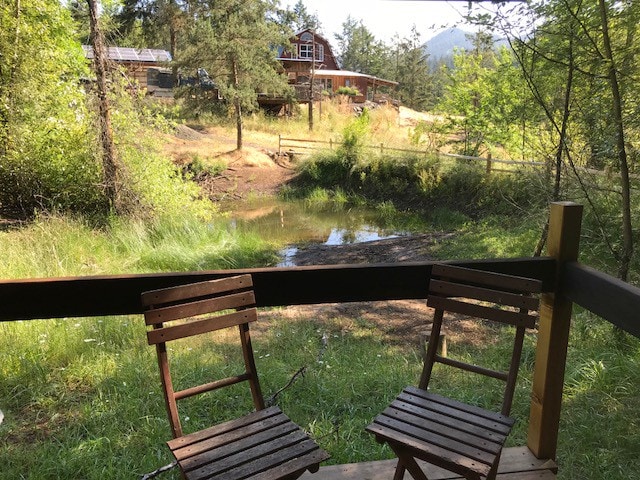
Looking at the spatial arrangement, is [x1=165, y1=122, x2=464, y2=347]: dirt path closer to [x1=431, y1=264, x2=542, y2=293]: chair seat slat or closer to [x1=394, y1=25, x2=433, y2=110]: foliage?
[x1=431, y1=264, x2=542, y2=293]: chair seat slat

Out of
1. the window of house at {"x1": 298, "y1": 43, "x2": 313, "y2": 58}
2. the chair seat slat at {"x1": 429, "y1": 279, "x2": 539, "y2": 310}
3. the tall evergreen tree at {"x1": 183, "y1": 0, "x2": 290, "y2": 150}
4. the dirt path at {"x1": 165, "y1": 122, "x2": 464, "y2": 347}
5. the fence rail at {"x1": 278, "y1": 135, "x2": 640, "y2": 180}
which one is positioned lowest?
the dirt path at {"x1": 165, "y1": 122, "x2": 464, "y2": 347}

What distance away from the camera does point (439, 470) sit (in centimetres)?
215

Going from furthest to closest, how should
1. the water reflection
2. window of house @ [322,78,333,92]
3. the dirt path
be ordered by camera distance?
window of house @ [322,78,333,92] → the water reflection → the dirt path

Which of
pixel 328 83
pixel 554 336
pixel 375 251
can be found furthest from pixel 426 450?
pixel 328 83

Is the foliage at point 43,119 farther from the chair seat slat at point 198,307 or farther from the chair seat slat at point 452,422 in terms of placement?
the chair seat slat at point 452,422

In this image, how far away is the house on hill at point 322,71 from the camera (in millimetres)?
32312

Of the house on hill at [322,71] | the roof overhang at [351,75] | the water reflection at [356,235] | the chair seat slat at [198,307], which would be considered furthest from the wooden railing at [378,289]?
the roof overhang at [351,75]

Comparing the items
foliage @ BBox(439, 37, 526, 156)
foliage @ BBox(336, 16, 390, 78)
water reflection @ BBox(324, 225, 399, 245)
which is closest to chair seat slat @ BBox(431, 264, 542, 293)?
water reflection @ BBox(324, 225, 399, 245)

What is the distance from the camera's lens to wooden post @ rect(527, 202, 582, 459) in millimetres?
2117

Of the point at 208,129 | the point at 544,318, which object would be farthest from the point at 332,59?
the point at 544,318

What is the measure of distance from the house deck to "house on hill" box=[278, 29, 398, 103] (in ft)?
98.8

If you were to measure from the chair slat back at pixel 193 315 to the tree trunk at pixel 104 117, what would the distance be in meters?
7.37

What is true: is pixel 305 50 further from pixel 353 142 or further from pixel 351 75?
pixel 353 142

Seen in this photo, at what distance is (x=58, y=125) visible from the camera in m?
8.63
